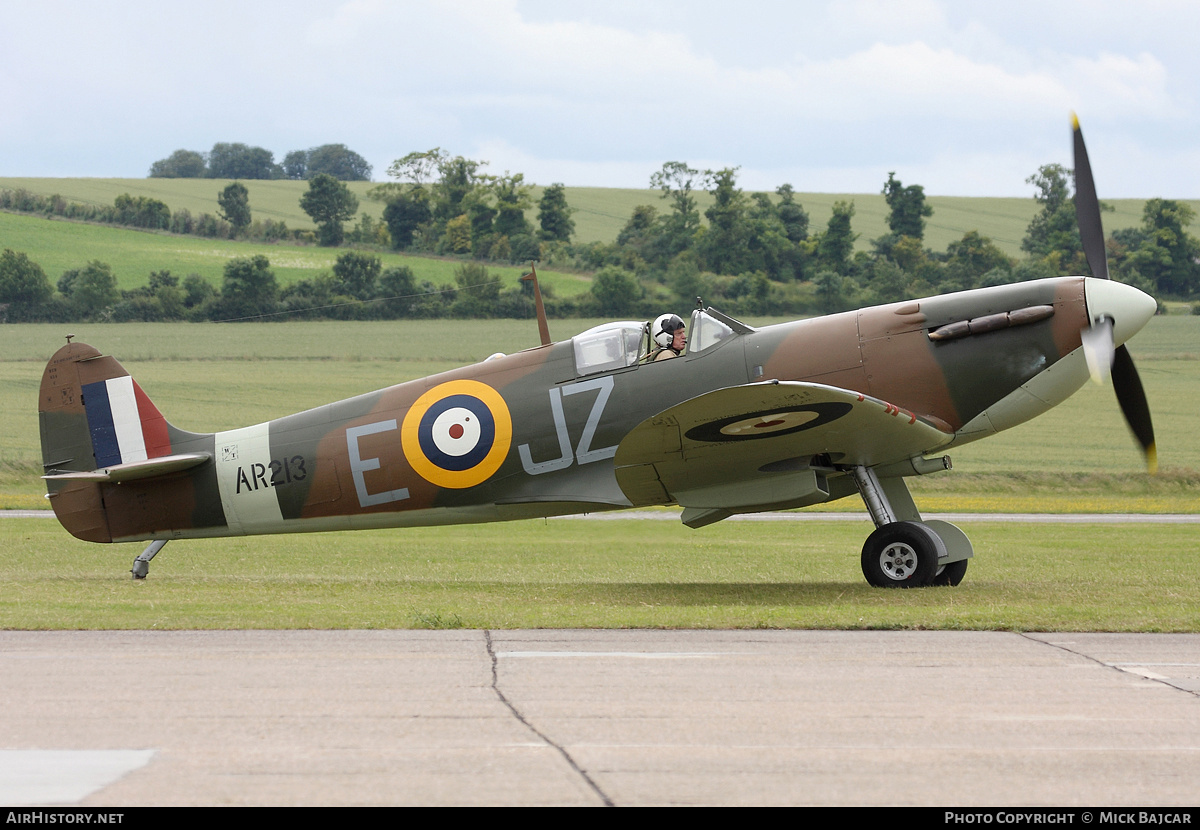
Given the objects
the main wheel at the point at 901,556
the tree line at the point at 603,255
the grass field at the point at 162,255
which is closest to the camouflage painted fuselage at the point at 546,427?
the main wheel at the point at 901,556

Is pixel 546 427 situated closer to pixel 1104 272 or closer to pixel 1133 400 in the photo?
pixel 1104 272

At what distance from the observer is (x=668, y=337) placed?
460 inches

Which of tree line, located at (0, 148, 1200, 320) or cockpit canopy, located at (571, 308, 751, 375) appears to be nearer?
cockpit canopy, located at (571, 308, 751, 375)

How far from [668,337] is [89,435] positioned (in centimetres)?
671

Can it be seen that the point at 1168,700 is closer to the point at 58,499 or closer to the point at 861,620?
the point at 861,620

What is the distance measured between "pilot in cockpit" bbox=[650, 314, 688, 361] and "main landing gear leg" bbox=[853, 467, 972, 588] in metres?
2.12

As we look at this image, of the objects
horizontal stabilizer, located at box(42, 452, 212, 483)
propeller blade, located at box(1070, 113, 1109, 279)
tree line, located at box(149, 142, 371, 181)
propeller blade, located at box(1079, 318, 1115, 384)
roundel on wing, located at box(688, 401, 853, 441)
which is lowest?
horizontal stabilizer, located at box(42, 452, 212, 483)

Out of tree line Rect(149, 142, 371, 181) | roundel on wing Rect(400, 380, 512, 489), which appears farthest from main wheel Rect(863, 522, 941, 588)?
tree line Rect(149, 142, 371, 181)

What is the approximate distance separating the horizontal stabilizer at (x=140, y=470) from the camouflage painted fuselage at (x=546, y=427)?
3 centimetres

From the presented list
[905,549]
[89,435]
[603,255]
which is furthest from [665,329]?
[603,255]

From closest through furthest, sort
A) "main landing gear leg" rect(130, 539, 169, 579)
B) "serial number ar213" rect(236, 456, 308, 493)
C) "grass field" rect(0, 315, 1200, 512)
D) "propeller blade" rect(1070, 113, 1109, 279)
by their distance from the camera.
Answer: "propeller blade" rect(1070, 113, 1109, 279)
"serial number ar213" rect(236, 456, 308, 493)
"main landing gear leg" rect(130, 539, 169, 579)
"grass field" rect(0, 315, 1200, 512)

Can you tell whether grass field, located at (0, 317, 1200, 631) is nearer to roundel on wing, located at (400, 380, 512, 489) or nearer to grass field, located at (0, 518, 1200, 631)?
Answer: grass field, located at (0, 518, 1200, 631)

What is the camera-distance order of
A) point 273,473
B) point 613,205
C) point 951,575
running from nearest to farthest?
point 951,575, point 273,473, point 613,205

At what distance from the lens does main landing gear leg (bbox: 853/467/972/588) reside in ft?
36.0
